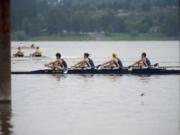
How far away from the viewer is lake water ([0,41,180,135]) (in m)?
18.0

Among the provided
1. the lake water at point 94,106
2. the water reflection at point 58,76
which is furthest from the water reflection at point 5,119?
the water reflection at point 58,76

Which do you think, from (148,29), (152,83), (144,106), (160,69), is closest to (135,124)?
(144,106)

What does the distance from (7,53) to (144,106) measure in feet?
17.2

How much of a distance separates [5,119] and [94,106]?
185 inches

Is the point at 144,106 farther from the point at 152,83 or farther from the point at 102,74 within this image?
the point at 102,74

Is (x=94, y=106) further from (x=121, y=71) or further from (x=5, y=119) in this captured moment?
(x=121, y=71)

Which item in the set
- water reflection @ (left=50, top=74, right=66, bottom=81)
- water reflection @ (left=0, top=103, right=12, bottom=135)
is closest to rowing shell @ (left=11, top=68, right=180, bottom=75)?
water reflection @ (left=50, top=74, right=66, bottom=81)

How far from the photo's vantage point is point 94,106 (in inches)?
928

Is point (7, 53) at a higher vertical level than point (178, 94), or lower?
higher

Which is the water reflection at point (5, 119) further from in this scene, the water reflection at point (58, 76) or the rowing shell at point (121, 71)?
the rowing shell at point (121, 71)

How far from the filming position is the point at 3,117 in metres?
20.0

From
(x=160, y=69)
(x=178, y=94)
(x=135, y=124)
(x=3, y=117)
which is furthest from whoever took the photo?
(x=160, y=69)

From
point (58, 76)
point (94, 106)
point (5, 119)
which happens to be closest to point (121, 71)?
point (58, 76)

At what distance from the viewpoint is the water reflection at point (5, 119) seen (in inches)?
682
